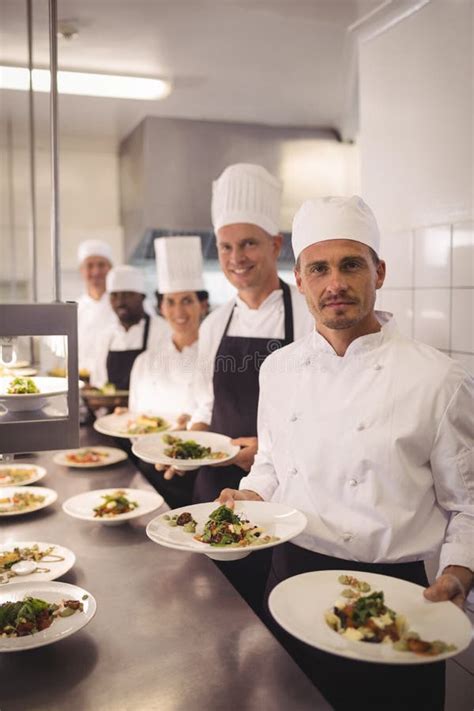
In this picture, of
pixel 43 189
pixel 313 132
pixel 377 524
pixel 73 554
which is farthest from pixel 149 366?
pixel 43 189

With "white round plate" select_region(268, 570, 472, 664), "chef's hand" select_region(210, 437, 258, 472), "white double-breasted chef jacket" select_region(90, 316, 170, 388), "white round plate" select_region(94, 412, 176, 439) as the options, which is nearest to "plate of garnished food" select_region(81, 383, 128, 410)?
"white round plate" select_region(94, 412, 176, 439)

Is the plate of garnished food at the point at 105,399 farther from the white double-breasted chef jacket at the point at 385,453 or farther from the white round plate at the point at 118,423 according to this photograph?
the white double-breasted chef jacket at the point at 385,453

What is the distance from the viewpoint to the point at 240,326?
2.00 m

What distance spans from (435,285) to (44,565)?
116cm

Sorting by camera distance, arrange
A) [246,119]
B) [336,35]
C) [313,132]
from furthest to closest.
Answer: [246,119] < [313,132] < [336,35]

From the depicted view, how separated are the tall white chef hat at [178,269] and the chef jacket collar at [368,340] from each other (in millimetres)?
1475

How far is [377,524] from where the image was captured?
1.21m

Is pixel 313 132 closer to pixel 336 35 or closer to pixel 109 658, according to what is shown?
pixel 336 35

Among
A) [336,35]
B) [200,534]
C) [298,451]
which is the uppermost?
[336,35]

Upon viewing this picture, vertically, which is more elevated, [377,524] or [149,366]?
[149,366]

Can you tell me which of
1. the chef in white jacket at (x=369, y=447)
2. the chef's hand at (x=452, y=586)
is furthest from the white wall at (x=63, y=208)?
the chef's hand at (x=452, y=586)

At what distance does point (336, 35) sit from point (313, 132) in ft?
1.64

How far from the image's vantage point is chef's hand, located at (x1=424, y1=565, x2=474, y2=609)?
0.99 m

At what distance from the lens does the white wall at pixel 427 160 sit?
5.28 feet
